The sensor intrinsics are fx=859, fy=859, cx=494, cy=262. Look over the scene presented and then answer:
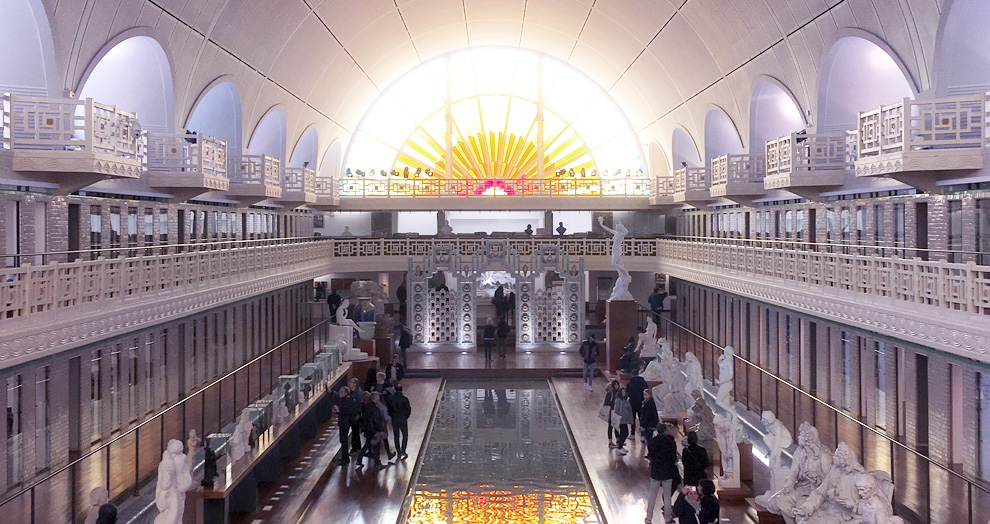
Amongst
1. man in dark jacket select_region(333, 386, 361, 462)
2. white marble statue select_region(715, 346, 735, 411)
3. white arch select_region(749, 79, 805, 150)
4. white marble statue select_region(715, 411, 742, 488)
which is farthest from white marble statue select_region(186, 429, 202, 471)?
white arch select_region(749, 79, 805, 150)

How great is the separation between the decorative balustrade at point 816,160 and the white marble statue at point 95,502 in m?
15.4

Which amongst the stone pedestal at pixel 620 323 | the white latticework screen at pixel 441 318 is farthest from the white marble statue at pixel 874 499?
the white latticework screen at pixel 441 318

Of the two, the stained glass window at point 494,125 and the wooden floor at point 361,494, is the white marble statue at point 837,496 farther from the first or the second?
the stained glass window at point 494,125

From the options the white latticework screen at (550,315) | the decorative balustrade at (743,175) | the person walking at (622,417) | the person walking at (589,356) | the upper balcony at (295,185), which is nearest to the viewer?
the person walking at (622,417)

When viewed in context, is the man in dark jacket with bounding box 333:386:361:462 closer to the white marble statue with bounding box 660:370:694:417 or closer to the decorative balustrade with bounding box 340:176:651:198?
the white marble statue with bounding box 660:370:694:417

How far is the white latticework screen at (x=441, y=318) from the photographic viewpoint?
30812 millimetres

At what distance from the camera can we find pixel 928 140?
1359 cm

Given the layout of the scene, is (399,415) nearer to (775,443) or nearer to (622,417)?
(622,417)

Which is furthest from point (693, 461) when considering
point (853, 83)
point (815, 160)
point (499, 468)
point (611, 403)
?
point (853, 83)

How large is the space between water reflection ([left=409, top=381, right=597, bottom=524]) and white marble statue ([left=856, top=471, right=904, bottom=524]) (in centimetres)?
467

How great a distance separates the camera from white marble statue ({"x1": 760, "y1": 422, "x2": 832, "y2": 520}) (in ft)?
35.6

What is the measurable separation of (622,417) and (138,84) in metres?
13.4

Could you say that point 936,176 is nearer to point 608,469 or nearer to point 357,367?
point 608,469

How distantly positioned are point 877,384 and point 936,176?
15.8ft
